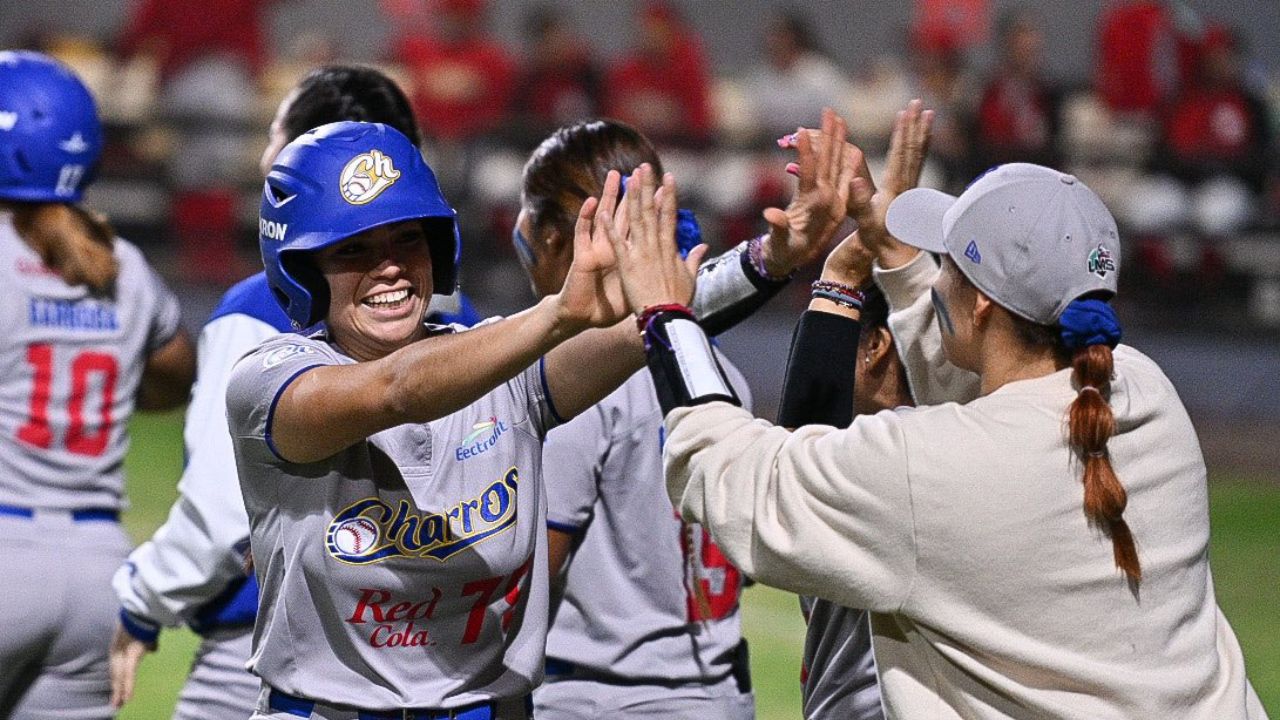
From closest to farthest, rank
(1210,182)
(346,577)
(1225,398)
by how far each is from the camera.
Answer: (346,577) < (1225,398) < (1210,182)

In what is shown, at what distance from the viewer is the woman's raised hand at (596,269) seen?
2451 mm

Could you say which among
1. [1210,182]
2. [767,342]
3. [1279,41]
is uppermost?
[1279,41]

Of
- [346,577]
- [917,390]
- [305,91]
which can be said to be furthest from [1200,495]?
[305,91]

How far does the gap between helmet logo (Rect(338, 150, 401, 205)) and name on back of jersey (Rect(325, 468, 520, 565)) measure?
1.57 ft

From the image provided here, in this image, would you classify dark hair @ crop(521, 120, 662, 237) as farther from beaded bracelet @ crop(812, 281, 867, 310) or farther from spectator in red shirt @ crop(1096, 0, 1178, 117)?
spectator in red shirt @ crop(1096, 0, 1178, 117)

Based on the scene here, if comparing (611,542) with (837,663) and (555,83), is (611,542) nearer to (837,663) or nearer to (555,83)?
(837,663)

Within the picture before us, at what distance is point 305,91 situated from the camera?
145 inches

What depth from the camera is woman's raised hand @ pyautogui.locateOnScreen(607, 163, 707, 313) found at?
254 cm

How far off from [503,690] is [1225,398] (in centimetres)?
931

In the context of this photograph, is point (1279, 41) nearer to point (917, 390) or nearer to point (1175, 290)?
point (1175, 290)

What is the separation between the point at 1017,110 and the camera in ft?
40.3

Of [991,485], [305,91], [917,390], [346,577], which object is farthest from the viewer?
[305,91]

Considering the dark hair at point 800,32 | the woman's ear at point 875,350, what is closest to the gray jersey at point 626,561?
the woman's ear at point 875,350

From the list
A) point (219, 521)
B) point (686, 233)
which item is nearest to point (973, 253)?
point (686, 233)
